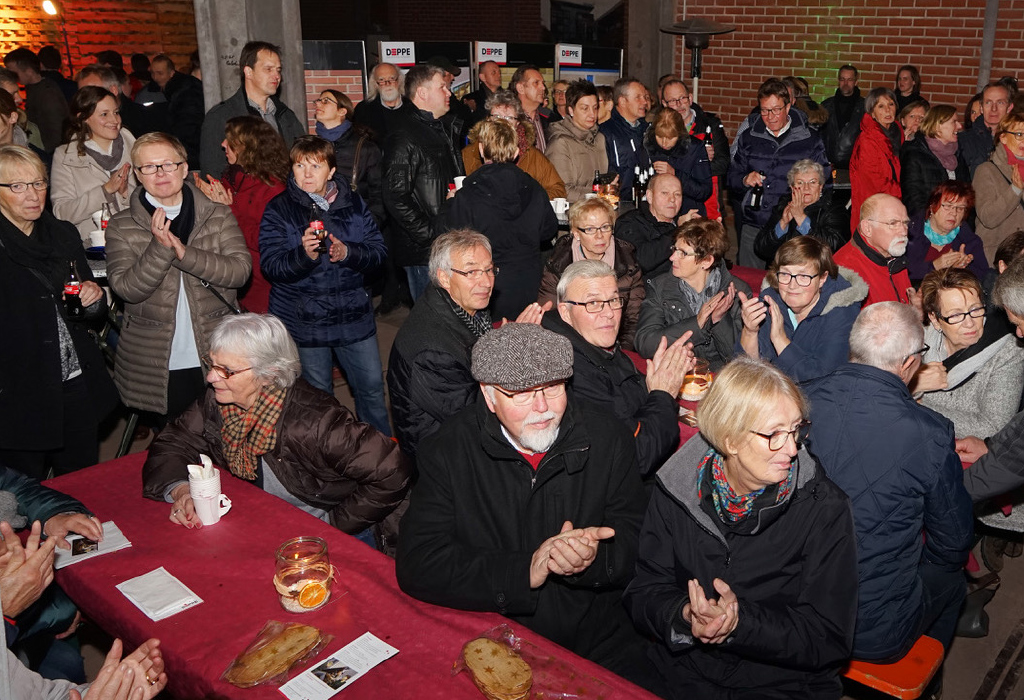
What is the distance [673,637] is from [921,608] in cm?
110

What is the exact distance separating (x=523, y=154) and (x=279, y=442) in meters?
3.70

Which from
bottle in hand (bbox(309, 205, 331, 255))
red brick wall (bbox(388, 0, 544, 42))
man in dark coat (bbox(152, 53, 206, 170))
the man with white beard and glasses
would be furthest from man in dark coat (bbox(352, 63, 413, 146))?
red brick wall (bbox(388, 0, 544, 42))

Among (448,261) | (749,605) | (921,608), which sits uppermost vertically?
(448,261)

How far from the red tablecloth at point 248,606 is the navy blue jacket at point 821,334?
2214 millimetres

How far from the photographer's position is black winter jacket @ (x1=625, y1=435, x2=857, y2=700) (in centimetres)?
249

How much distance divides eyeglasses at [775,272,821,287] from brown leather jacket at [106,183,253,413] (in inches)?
107

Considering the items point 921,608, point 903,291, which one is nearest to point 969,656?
point 921,608

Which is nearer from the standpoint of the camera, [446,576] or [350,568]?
[446,576]

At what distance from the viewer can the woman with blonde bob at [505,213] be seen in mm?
5281

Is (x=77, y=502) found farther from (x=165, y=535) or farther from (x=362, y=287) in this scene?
(x=362, y=287)

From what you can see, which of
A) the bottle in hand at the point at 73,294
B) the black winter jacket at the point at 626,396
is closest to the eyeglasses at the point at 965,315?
the black winter jacket at the point at 626,396

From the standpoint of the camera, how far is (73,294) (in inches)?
160

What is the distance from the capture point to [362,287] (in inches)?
193

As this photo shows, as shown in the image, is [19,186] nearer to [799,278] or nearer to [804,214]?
[799,278]
